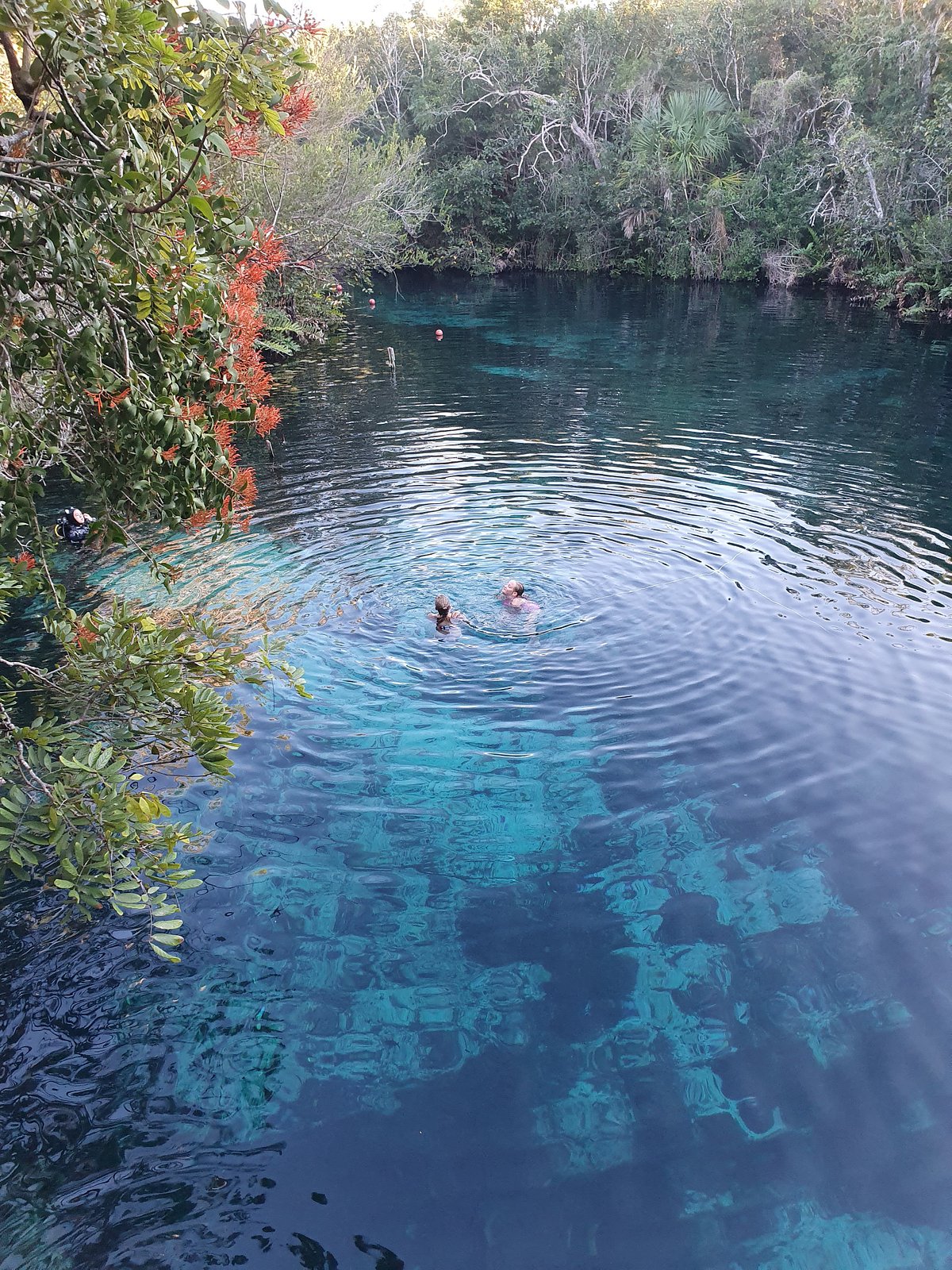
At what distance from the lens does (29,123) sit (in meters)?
5.18

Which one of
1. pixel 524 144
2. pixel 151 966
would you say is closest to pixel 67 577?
pixel 151 966

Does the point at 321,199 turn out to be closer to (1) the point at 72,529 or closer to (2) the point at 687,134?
(1) the point at 72,529

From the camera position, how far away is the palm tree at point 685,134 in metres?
47.2

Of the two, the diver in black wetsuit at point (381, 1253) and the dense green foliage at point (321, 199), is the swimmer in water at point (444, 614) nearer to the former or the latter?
the diver in black wetsuit at point (381, 1253)

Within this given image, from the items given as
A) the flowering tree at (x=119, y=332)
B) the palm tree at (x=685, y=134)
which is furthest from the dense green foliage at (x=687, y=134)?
the flowering tree at (x=119, y=332)

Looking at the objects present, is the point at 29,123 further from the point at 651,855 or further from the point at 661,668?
the point at 661,668

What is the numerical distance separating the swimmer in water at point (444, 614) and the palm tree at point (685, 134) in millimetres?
43973

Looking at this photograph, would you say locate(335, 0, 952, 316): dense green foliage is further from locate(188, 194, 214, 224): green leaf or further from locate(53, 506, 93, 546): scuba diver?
locate(188, 194, 214, 224): green leaf

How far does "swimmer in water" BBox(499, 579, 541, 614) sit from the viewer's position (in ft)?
46.0

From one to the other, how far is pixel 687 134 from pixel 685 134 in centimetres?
9

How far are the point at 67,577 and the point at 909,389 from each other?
25658 millimetres

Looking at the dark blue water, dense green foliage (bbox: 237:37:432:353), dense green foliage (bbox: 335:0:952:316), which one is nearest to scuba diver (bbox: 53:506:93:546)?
the dark blue water

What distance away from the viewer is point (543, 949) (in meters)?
8.18

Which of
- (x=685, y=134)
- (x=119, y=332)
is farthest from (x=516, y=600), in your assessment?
(x=685, y=134)
